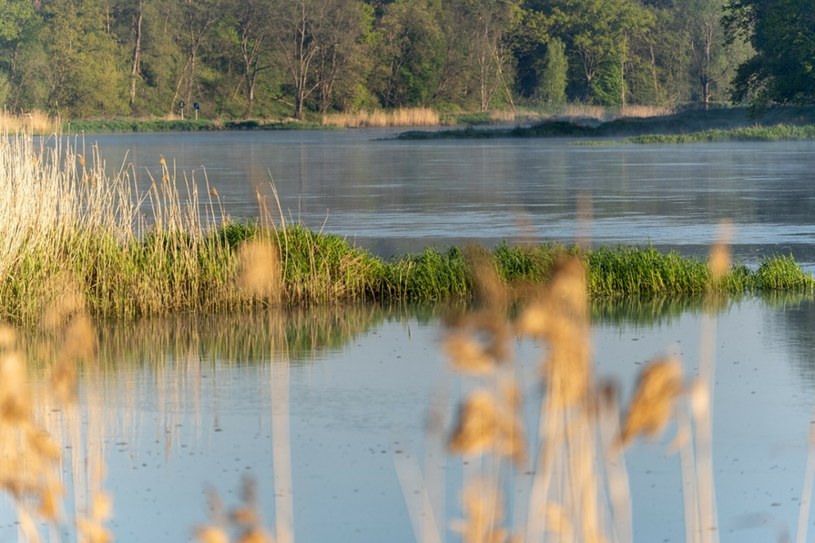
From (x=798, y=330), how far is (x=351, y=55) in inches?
3113

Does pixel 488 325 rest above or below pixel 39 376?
above

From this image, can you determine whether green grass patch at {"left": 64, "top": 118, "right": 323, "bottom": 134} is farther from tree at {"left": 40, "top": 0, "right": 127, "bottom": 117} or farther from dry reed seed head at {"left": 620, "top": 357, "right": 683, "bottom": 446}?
dry reed seed head at {"left": 620, "top": 357, "right": 683, "bottom": 446}

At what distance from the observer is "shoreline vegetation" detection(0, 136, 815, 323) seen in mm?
12242

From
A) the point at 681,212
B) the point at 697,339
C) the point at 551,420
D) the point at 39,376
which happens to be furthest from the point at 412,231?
the point at 551,420

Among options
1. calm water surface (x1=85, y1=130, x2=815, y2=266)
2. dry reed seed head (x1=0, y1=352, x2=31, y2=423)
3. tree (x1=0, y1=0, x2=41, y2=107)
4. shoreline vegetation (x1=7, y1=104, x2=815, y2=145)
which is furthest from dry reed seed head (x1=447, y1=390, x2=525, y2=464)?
tree (x1=0, y1=0, x2=41, y2=107)

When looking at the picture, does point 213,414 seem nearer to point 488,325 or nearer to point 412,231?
point 488,325

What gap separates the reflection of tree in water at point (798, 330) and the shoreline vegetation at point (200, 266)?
675 millimetres

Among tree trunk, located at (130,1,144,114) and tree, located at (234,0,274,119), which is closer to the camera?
tree, located at (234,0,274,119)

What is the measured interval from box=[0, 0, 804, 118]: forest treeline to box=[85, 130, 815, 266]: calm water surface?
3859cm

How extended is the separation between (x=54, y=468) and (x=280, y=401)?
2.07 m

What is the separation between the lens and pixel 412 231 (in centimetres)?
2022

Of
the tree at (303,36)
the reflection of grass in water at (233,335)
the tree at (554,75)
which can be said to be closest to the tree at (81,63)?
the tree at (303,36)

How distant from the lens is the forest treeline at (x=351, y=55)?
8812 centimetres

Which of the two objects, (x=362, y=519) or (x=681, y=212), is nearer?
(x=362, y=519)
